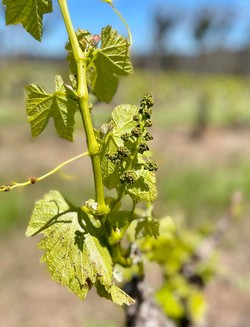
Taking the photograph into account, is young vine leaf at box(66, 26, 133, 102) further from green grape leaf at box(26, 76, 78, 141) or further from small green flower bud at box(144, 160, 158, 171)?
small green flower bud at box(144, 160, 158, 171)

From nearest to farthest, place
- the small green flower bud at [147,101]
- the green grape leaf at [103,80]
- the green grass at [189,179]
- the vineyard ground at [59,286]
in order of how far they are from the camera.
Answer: the small green flower bud at [147,101] → the green grape leaf at [103,80] → the vineyard ground at [59,286] → the green grass at [189,179]

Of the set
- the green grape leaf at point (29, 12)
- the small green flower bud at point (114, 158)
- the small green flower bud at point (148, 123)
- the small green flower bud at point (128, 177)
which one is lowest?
the small green flower bud at point (128, 177)

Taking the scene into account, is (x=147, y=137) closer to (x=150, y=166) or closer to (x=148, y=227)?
(x=150, y=166)

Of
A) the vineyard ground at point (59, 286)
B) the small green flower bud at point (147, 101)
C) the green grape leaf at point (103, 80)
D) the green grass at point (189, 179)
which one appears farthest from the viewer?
the green grass at point (189, 179)

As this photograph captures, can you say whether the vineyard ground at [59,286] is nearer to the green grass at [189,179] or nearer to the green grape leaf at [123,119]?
the green grass at [189,179]

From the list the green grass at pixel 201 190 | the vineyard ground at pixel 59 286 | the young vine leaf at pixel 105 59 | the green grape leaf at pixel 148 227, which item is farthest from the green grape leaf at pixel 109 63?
the green grass at pixel 201 190

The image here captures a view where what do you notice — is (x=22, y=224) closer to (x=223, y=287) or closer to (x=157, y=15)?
(x=223, y=287)
